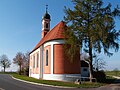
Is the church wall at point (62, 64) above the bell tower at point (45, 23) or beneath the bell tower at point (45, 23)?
beneath

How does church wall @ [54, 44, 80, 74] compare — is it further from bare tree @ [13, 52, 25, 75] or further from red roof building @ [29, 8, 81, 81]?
bare tree @ [13, 52, 25, 75]

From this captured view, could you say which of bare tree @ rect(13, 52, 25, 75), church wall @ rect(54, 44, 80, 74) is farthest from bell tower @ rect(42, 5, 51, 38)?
bare tree @ rect(13, 52, 25, 75)

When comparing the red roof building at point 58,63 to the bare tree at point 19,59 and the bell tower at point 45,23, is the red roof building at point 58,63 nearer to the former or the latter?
the bell tower at point 45,23

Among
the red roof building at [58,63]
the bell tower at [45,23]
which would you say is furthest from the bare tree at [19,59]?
the red roof building at [58,63]

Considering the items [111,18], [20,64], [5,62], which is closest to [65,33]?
[111,18]

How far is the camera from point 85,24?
1299 inches

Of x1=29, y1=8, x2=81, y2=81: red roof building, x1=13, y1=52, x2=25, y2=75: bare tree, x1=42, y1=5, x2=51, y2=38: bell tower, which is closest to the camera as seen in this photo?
x1=29, y1=8, x2=81, y2=81: red roof building

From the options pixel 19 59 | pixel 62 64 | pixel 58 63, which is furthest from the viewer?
pixel 19 59

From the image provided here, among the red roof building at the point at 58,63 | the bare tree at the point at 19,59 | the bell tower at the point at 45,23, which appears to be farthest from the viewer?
the bare tree at the point at 19,59

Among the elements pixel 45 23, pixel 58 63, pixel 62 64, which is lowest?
pixel 62 64

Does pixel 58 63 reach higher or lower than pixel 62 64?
higher

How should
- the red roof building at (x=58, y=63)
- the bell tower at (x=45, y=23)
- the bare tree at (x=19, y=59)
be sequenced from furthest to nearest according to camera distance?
the bare tree at (x=19, y=59), the bell tower at (x=45, y=23), the red roof building at (x=58, y=63)

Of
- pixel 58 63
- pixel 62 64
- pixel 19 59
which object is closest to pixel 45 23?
pixel 58 63

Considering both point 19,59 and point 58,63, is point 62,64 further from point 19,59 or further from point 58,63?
point 19,59
